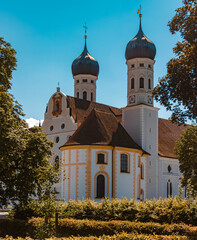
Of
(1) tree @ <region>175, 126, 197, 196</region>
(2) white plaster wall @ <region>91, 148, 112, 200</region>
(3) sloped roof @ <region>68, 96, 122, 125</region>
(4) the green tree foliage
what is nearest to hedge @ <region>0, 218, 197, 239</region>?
(4) the green tree foliage

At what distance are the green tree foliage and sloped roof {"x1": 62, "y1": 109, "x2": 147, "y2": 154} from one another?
665 inches

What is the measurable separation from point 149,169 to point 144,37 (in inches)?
700

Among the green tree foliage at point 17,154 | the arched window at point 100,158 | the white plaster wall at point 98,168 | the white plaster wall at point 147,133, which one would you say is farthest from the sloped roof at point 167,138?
the green tree foliage at point 17,154

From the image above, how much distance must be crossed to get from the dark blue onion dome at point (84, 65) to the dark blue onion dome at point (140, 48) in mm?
13629

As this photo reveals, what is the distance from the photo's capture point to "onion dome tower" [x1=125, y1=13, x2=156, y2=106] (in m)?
52.5

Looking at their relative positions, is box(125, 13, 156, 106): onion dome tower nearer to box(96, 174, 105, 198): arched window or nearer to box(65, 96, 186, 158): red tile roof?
box(65, 96, 186, 158): red tile roof

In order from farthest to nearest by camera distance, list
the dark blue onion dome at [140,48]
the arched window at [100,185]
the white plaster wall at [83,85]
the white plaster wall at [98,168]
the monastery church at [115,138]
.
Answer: the white plaster wall at [83,85], the dark blue onion dome at [140,48], the monastery church at [115,138], the arched window at [100,185], the white plaster wall at [98,168]

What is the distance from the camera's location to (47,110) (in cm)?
5478

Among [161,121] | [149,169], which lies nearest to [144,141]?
[149,169]

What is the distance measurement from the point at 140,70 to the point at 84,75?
1586 centimetres

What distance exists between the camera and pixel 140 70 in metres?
52.7

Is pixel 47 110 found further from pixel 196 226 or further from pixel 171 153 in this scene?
pixel 196 226

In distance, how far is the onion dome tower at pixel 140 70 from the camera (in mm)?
52537

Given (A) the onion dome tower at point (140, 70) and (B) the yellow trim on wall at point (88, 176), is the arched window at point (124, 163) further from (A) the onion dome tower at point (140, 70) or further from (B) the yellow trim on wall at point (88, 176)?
(A) the onion dome tower at point (140, 70)
